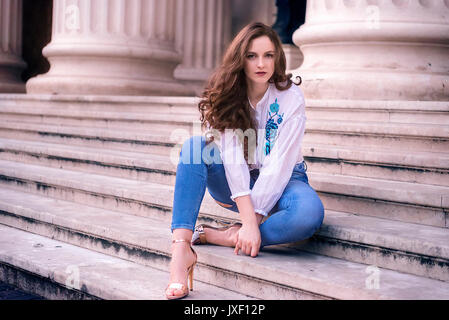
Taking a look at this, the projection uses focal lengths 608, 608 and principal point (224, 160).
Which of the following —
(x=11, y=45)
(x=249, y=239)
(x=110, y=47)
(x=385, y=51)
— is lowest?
(x=249, y=239)

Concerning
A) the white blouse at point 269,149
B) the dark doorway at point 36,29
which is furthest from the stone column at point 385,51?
the dark doorway at point 36,29

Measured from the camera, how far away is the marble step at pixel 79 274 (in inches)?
122

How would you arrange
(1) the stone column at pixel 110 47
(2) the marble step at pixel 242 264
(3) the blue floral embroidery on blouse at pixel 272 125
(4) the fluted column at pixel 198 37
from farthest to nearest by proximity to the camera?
(4) the fluted column at pixel 198 37 → (1) the stone column at pixel 110 47 → (3) the blue floral embroidery on blouse at pixel 272 125 → (2) the marble step at pixel 242 264

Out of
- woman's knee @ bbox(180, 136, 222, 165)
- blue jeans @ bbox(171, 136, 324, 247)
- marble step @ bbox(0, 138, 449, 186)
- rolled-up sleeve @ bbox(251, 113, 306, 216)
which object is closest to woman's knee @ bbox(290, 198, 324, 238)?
blue jeans @ bbox(171, 136, 324, 247)

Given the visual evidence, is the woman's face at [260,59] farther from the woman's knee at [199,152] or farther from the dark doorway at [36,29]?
the dark doorway at [36,29]

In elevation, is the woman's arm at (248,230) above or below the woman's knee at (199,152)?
below

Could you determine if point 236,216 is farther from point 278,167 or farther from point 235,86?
point 235,86

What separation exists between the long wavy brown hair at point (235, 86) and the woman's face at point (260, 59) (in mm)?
21

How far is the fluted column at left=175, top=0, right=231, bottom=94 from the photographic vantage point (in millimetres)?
10055

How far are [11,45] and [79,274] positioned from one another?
26.0 feet

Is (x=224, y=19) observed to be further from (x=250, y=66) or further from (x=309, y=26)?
(x=250, y=66)

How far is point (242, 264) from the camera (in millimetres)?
3068

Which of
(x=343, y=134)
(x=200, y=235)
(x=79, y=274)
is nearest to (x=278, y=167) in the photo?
(x=200, y=235)

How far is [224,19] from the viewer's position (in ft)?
34.1
